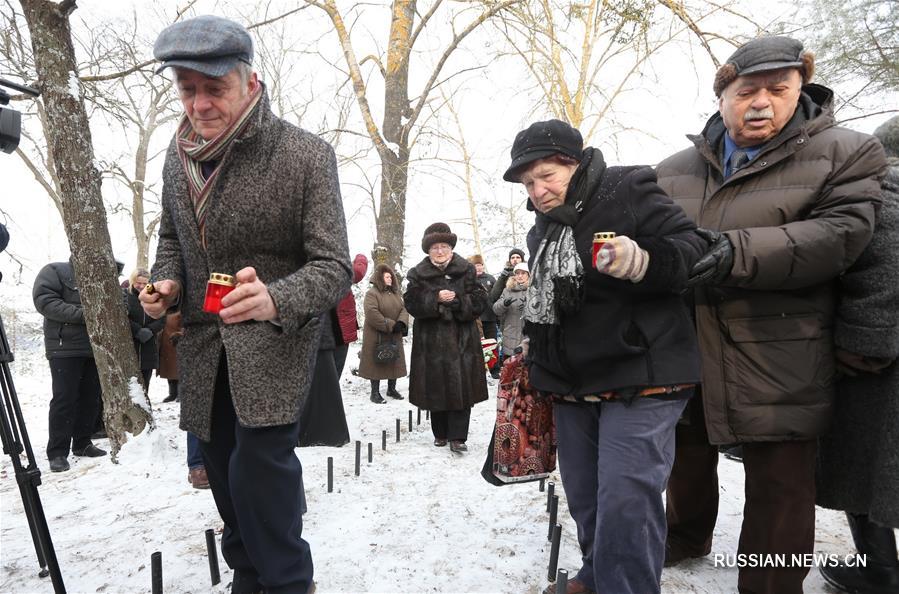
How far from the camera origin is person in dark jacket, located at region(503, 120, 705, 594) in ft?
6.07

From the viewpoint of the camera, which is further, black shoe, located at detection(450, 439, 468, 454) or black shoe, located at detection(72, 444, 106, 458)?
black shoe, located at detection(72, 444, 106, 458)

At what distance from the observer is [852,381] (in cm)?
215

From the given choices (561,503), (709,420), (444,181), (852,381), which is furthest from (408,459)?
(444,181)

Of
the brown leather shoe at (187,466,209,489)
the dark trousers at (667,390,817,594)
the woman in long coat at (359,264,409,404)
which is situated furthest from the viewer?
the woman in long coat at (359,264,409,404)

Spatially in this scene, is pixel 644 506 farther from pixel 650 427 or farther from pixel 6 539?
pixel 6 539

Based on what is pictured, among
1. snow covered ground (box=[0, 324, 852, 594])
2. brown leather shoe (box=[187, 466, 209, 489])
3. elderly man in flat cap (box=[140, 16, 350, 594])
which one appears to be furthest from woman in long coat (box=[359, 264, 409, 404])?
elderly man in flat cap (box=[140, 16, 350, 594])

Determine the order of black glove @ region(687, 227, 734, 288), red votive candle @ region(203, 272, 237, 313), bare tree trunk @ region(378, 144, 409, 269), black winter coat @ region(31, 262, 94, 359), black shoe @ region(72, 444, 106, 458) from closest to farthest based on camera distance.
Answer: red votive candle @ region(203, 272, 237, 313)
black glove @ region(687, 227, 734, 288)
black winter coat @ region(31, 262, 94, 359)
black shoe @ region(72, 444, 106, 458)
bare tree trunk @ region(378, 144, 409, 269)

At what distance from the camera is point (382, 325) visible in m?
7.11

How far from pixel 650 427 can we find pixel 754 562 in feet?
2.39

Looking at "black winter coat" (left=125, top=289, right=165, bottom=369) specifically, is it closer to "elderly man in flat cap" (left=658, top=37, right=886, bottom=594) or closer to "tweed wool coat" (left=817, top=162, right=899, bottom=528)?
"elderly man in flat cap" (left=658, top=37, right=886, bottom=594)

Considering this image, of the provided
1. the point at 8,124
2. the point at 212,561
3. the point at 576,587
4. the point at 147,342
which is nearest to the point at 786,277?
the point at 576,587

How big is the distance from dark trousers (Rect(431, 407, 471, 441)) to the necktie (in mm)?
3238

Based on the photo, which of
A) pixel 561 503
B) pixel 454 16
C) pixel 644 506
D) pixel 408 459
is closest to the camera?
pixel 644 506

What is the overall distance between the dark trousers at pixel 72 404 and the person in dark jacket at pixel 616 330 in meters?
4.61
